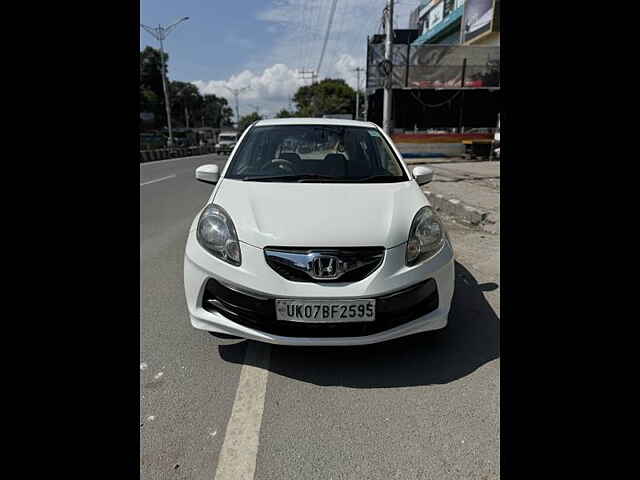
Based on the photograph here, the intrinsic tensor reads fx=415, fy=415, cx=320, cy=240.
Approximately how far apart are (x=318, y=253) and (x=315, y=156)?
5.19ft

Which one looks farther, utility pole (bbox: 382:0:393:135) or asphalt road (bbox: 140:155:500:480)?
utility pole (bbox: 382:0:393:135)

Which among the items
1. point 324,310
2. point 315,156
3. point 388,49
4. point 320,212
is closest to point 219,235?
point 320,212

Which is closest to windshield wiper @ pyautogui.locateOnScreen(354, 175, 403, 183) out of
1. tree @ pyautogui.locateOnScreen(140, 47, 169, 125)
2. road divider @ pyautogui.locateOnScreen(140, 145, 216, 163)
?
road divider @ pyautogui.locateOnScreen(140, 145, 216, 163)

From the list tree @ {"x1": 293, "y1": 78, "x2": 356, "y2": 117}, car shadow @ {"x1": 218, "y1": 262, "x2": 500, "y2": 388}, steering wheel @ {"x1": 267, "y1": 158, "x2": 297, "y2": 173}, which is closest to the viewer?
car shadow @ {"x1": 218, "y1": 262, "x2": 500, "y2": 388}

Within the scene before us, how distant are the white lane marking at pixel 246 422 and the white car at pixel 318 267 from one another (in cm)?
26

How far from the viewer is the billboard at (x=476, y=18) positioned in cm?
2095

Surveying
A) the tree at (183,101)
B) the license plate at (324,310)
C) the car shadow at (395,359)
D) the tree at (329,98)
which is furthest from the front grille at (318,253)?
the tree at (183,101)

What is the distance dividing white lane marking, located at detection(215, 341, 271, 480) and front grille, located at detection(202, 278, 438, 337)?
0.98ft

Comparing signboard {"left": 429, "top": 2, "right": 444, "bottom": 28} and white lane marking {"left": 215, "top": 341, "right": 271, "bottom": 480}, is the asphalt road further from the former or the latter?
signboard {"left": 429, "top": 2, "right": 444, "bottom": 28}

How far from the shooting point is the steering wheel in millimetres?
3193

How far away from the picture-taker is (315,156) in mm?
3520
